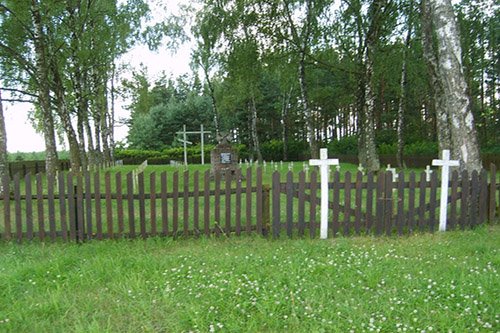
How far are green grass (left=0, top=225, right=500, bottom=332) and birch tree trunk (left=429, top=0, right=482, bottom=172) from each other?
1.74m

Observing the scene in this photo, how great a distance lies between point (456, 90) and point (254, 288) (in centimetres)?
535

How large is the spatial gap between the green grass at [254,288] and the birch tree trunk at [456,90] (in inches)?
68.4

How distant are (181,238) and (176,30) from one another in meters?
24.2

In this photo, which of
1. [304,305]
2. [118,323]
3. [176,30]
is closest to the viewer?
[118,323]

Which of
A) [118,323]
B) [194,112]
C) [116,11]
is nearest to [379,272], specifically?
[118,323]

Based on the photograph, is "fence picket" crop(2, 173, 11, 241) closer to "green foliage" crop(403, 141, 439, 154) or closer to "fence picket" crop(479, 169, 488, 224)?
"fence picket" crop(479, 169, 488, 224)

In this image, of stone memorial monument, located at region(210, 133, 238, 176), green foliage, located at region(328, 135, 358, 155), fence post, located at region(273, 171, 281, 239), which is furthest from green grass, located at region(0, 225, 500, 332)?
green foliage, located at region(328, 135, 358, 155)

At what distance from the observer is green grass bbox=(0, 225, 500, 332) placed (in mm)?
2846

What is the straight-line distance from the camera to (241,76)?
17.5m

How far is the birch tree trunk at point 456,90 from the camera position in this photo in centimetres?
602

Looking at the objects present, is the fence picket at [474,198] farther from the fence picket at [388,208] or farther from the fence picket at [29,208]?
the fence picket at [29,208]

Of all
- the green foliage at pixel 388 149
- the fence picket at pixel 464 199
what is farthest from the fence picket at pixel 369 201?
the green foliage at pixel 388 149

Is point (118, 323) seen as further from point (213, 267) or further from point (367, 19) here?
point (367, 19)

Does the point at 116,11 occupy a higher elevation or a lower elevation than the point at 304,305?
higher
